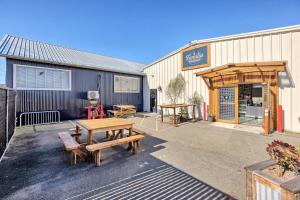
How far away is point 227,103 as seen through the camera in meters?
8.15

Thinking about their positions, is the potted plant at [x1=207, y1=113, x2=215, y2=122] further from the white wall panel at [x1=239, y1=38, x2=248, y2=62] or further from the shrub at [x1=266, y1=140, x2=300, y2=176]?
the shrub at [x1=266, y1=140, x2=300, y2=176]

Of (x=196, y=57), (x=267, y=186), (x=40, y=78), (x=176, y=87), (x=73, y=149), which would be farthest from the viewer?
(x=176, y=87)

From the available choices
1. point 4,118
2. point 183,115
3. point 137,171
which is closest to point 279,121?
point 183,115

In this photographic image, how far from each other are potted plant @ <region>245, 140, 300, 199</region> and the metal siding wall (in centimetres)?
970

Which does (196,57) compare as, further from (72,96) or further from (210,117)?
(72,96)

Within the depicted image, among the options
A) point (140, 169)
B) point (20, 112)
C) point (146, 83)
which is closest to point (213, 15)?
point (146, 83)

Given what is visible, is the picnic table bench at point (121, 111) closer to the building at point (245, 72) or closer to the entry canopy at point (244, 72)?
the building at point (245, 72)

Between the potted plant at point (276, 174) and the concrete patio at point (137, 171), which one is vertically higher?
the potted plant at point (276, 174)

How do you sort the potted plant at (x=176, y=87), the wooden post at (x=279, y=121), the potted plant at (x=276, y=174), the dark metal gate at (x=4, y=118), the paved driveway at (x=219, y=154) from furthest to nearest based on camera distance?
the potted plant at (x=176, y=87)
the wooden post at (x=279, y=121)
the dark metal gate at (x=4, y=118)
the paved driveway at (x=219, y=154)
the potted plant at (x=276, y=174)

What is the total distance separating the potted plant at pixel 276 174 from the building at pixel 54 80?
9.71 meters

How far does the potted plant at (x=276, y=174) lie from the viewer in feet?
5.09

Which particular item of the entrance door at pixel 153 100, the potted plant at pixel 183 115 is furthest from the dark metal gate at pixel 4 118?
the entrance door at pixel 153 100

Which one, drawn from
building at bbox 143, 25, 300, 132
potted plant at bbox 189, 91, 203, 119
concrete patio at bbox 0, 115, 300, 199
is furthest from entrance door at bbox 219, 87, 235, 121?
concrete patio at bbox 0, 115, 300, 199

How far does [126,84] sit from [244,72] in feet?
28.0
